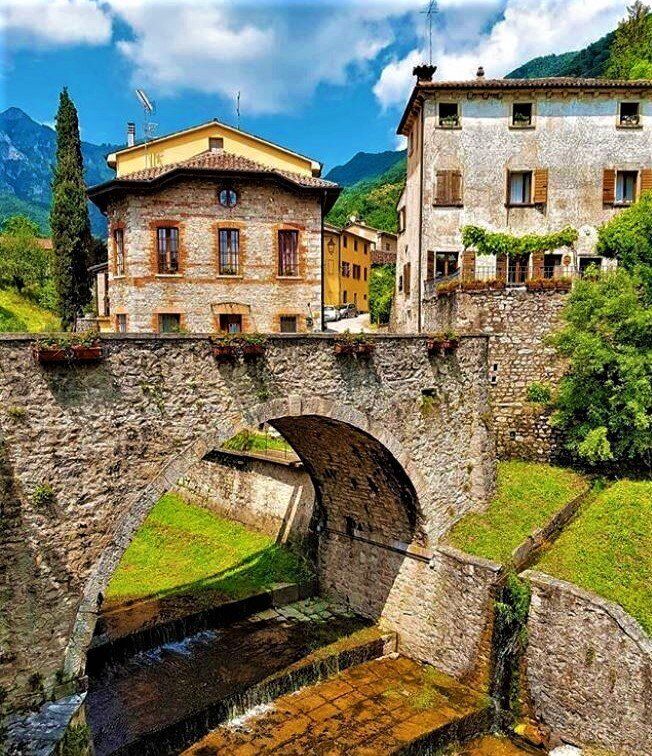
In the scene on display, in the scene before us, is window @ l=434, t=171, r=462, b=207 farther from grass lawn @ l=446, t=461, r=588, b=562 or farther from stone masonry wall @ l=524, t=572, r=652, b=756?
stone masonry wall @ l=524, t=572, r=652, b=756

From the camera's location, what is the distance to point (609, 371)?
15.9 meters

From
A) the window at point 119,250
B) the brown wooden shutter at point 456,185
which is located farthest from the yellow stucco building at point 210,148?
the brown wooden shutter at point 456,185

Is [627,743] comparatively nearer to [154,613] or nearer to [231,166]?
[154,613]

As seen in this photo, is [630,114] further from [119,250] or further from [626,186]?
[119,250]

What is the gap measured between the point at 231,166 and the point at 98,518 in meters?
14.7

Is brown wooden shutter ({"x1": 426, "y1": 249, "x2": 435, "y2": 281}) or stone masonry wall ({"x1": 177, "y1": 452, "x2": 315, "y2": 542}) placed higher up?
brown wooden shutter ({"x1": 426, "y1": 249, "x2": 435, "y2": 281})

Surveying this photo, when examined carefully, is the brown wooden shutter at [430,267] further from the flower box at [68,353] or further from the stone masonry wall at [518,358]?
the flower box at [68,353]

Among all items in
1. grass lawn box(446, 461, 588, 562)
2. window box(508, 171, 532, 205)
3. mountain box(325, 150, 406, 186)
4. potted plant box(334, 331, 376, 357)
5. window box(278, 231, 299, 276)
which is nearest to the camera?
potted plant box(334, 331, 376, 357)

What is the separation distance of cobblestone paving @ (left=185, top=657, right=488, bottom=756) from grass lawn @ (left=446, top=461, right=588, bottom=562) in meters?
3.23

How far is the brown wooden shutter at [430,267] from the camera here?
23062mm

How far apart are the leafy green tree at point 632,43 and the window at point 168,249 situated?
2877 cm

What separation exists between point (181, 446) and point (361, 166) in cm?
18425

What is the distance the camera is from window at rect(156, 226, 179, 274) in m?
20.5

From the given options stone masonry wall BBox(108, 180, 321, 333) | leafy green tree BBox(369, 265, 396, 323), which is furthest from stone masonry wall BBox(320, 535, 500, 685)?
leafy green tree BBox(369, 265, 396, 323)
